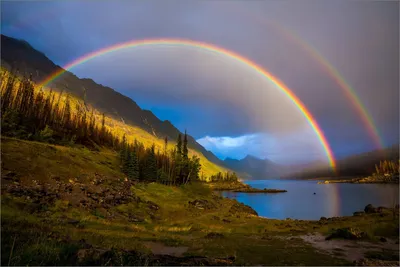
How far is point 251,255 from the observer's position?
792 inches

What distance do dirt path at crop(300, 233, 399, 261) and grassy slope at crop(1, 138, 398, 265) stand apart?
5.71 ft

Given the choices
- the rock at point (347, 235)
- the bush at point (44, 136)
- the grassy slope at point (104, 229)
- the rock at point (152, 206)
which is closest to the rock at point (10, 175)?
the grassy slope at point (104, 229)

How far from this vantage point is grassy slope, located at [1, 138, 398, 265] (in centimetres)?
1135

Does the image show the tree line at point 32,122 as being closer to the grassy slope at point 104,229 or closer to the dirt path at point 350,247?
the grassy slope at point 104,229

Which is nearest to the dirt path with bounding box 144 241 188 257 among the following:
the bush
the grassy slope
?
the grassy slope

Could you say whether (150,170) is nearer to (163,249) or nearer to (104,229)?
(104,229)

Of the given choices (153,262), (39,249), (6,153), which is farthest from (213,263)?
(6,153)

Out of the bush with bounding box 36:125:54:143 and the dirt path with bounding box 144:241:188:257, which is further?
the bush with bounding box 36:125:54:143

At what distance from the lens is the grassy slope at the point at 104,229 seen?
11346 millimetres

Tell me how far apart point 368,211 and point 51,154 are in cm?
7571

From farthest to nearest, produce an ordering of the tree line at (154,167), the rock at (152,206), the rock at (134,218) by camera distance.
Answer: the tree line at (154,167) < the rock at (152,206) < the rock at (134,218)

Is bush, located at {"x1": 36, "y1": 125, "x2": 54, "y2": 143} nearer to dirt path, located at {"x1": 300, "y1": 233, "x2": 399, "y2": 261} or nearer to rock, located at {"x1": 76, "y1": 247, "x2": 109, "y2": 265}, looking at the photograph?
rock, located at {"x1": 76, "y1": 247, "x2": 109, "y2": 265}

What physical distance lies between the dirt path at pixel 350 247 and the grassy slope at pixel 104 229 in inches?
68.5

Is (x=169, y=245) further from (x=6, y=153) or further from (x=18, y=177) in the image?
(x=6, y=153)
